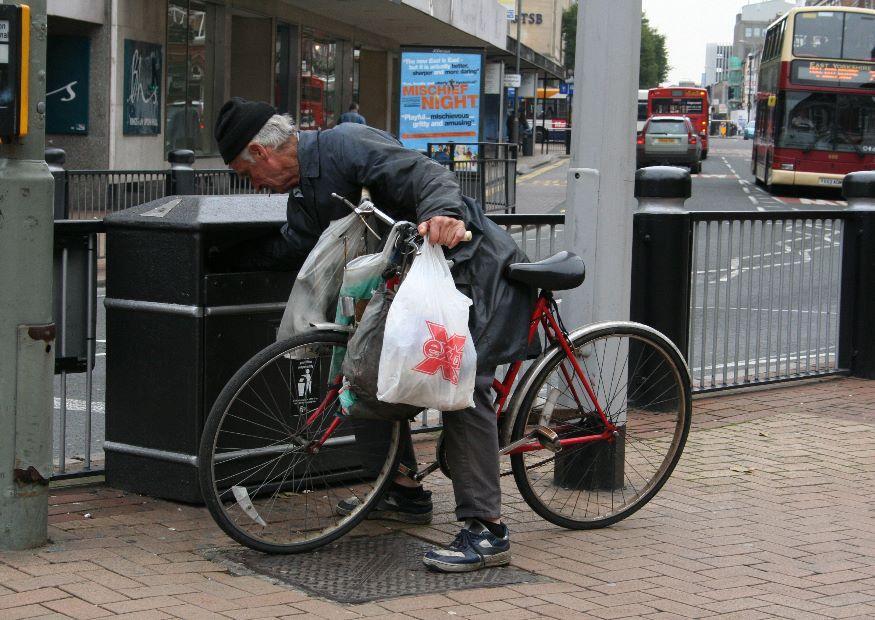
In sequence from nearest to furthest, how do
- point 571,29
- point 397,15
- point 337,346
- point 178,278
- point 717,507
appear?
point 337,346 < point 178,278 < point 717,507 < point 397,15 < point 571,29

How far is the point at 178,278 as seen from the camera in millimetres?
4887

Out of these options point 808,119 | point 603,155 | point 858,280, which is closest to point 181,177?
point 858,280

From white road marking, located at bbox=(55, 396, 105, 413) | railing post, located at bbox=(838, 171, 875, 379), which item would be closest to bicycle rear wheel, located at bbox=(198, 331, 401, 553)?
white road marking, located at bbox=(55, 396, 105, 413)

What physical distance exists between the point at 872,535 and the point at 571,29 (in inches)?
4325

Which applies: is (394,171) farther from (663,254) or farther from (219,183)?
(219,183)

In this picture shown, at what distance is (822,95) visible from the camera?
→ 100 ft

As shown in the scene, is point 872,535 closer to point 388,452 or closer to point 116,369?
point 388,452

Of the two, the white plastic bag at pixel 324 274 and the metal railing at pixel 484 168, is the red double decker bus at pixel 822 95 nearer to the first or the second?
the metal railing at pixel 484 168

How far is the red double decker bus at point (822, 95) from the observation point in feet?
96.6

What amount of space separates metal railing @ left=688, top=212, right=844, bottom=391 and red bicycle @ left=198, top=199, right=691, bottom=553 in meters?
2.18

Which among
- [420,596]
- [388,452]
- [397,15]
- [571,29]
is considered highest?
[571,29]

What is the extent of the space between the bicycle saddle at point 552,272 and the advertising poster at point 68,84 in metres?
19.3

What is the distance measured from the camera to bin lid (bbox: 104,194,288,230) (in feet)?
15.9

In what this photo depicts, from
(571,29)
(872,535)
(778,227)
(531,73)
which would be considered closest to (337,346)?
(872,535)
